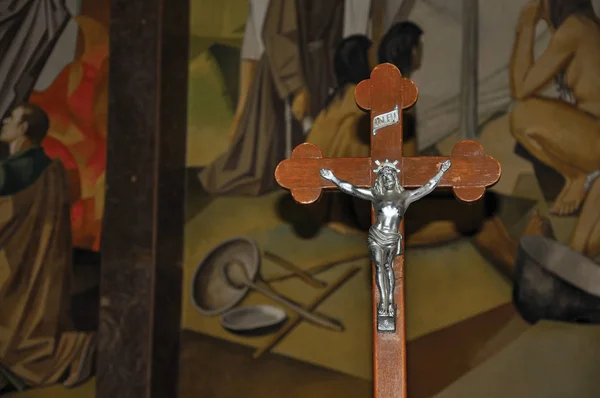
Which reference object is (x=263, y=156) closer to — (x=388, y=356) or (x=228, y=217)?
(x=228, y=217)

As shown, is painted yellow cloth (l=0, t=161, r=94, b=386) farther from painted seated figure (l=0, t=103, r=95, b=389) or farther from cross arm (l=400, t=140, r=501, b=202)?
cross arm (l=400, t=140, r=501, b=202)

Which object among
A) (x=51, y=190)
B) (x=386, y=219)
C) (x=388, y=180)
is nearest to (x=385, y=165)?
(x=388, y=180)

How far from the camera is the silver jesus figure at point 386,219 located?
10.5 feet

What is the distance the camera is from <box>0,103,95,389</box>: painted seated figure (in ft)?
16.7

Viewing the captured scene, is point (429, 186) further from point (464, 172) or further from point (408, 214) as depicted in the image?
point (408, 214)

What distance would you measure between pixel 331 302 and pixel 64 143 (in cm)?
197

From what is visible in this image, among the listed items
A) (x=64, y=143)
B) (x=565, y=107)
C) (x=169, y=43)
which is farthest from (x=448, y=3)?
(x=64, y=143)

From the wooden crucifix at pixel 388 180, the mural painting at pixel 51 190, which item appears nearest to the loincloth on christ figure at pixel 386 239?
the wooden crucifix at pixel 388 180

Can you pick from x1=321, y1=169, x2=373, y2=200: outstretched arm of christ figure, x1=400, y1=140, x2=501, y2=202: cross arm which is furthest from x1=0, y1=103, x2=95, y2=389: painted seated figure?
x1=400, y1=140, x2=501, y2=202: cross arm

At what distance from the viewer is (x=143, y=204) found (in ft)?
16.2

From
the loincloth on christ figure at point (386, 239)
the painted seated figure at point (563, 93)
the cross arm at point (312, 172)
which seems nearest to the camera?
the loincloth on christ figure at point (386, 239)

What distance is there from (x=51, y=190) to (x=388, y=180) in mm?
2777

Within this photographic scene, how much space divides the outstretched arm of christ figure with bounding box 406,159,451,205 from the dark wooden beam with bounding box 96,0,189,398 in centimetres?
203

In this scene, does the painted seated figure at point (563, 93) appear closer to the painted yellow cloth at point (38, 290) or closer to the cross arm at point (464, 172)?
the cross arm at point (464, 172)
